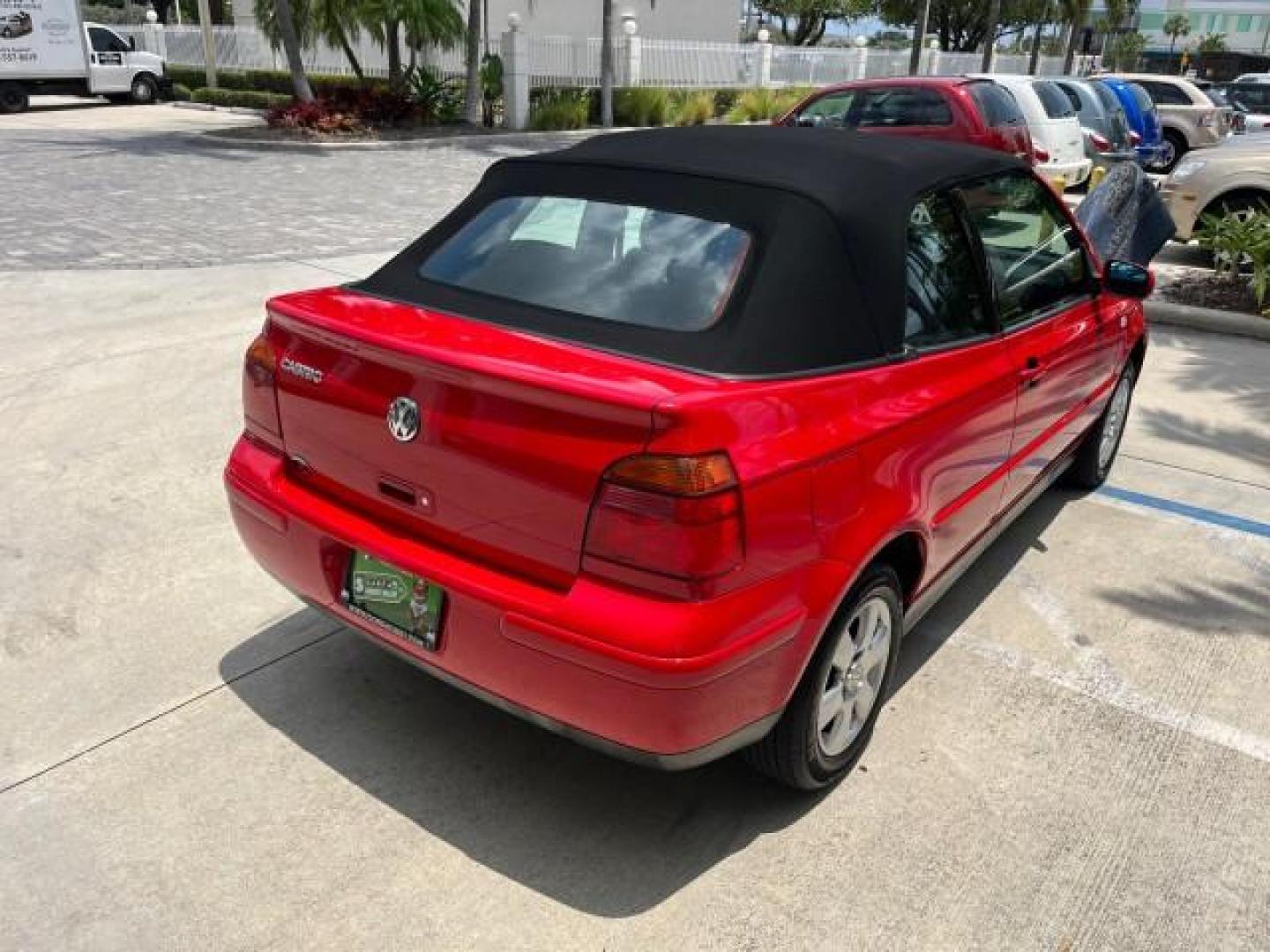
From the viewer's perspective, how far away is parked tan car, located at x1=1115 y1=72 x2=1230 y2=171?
1905cm

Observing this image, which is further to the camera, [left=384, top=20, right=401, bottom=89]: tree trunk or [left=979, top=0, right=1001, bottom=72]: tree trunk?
[left=979, top=0, right=1001, bottom=72]: tree trunk

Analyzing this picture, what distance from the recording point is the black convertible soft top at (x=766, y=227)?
8.57 ft

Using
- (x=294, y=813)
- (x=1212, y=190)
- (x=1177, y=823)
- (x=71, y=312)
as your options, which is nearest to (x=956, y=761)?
(x=1177, y=823)

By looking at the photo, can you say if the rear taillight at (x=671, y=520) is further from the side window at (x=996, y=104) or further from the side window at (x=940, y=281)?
the side window at (x=996, y=104)

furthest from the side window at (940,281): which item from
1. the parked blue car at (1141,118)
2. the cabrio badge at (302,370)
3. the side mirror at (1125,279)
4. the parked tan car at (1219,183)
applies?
the parked blue car at (1141,118)

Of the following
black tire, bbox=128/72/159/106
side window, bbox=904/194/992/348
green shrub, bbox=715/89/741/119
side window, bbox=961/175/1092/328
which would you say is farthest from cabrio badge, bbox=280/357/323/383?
black tire, bbox=128/72/159/106

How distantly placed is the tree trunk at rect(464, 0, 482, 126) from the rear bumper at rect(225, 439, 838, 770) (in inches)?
800

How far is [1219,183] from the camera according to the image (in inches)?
392

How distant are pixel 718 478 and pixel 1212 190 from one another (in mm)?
9801

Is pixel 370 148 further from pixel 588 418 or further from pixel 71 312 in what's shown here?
pixel 588 418

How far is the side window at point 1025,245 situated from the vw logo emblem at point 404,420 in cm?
195

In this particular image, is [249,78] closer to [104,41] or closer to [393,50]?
[104,41]

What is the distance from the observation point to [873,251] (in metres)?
2.87

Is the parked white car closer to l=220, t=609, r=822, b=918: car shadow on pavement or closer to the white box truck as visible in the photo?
l=220, t=609, r=822, b=918: car shadow on pavement
